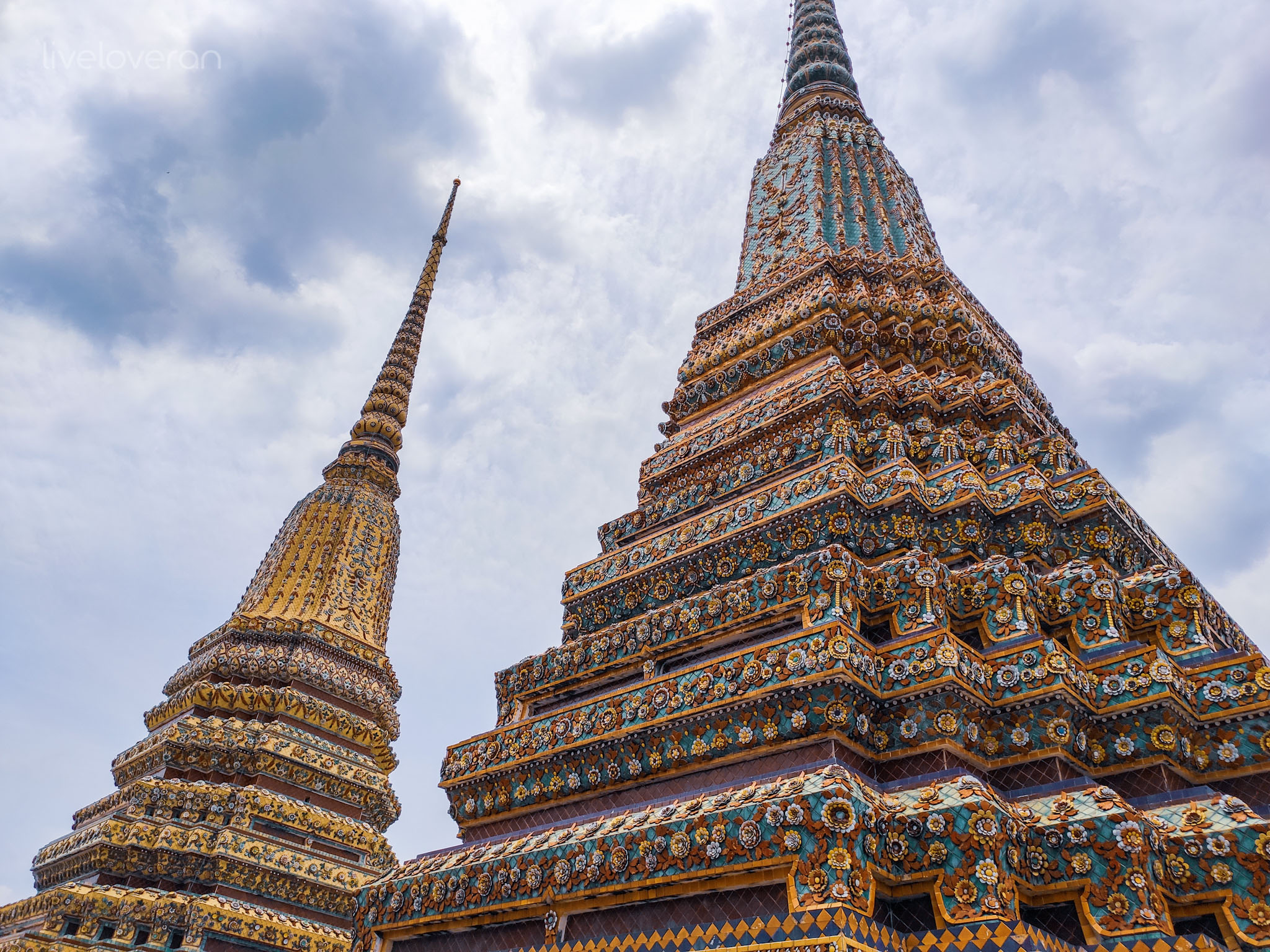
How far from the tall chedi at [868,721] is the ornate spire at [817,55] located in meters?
7.90

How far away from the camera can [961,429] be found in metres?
7.17

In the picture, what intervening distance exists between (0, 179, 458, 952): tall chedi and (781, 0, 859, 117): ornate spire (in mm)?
10344

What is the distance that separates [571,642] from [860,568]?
8.16 feet

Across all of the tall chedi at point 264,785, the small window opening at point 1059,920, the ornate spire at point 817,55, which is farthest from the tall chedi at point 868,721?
the ornate spire at point 817,55

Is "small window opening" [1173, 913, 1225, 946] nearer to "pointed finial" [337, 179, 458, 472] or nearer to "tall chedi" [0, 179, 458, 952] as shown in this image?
"tall chedi" [0, 179, 458, 952]

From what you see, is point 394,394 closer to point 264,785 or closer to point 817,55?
point 264,785

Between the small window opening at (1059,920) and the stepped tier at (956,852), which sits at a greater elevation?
the stepped tier at (956,852)

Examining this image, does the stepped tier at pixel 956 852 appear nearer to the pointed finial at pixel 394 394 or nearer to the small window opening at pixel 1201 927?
the small window opening at pixel 1201 927

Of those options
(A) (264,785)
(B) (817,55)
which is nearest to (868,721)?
(A) (264,785)

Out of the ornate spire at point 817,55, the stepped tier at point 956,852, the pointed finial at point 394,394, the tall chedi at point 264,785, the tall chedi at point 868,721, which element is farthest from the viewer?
the pointed finial at point 394,394

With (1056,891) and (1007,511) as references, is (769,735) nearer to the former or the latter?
(1056,891)

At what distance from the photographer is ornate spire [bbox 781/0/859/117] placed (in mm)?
14336

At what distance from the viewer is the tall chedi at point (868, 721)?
388 centimetres

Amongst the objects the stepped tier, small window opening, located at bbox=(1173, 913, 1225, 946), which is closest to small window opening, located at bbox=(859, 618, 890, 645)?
the stepped tier
